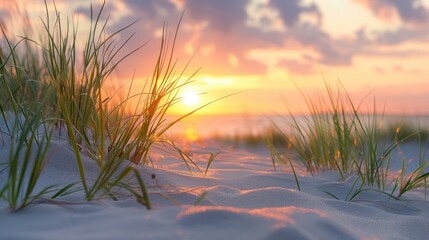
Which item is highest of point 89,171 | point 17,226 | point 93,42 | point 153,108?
point 93,42

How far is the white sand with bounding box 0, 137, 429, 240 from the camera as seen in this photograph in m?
1.53

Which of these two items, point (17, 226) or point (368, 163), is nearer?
point (17, 226)

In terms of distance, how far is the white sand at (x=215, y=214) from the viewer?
1.53m

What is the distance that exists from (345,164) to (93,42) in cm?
153

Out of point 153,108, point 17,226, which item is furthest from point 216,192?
point 17,226

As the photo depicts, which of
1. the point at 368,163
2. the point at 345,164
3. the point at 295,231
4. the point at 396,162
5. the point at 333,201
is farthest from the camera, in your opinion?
the point at 396,162

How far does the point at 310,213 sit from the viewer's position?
176cm

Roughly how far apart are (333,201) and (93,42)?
119 cm

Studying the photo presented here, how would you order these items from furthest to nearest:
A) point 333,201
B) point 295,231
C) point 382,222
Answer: point 333,201 → point 382,222 → point 295,231

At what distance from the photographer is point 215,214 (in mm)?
1629

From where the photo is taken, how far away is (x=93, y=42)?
7.90 ft

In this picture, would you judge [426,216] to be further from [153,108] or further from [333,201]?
[153,108]

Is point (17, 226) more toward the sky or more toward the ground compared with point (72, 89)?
more toward the ground

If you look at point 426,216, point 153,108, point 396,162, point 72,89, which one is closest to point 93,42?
point 72,89
